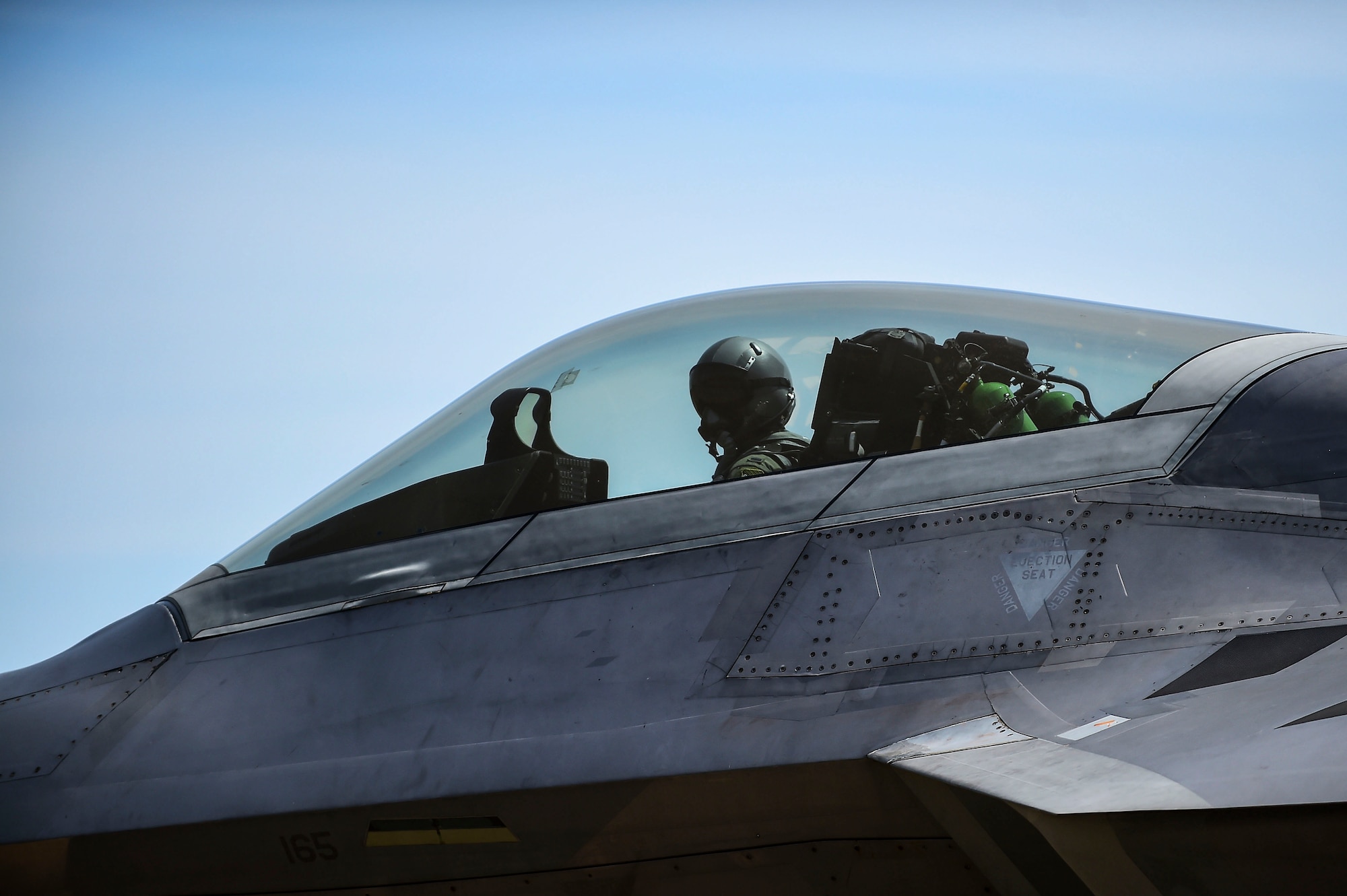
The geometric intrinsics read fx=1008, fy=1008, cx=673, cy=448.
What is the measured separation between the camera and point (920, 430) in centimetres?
375

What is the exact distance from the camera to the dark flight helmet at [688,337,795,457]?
3.92 meters

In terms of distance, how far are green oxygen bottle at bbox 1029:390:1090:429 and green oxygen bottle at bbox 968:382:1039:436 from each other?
0.05m

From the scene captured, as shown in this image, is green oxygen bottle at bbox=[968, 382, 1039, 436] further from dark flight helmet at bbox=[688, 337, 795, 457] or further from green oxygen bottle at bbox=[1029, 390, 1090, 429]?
dark flight helmet at bbox=[688, 337, 795, 457]

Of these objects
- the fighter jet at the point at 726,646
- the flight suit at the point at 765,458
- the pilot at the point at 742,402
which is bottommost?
the fighter jet at the point at 726,646

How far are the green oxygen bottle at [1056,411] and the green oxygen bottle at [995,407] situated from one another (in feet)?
0.15

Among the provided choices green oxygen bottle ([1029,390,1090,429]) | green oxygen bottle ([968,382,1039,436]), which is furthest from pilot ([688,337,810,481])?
green oxygen bottle ([1029,390,1090,429])

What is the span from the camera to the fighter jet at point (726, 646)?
3.13 metres

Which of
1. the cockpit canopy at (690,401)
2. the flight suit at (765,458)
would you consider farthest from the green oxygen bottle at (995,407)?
the flight suit at (765,458)

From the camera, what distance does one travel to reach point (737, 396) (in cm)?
393

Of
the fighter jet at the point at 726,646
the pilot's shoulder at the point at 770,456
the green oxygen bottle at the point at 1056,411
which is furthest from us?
the green oxygen bottle at the point at 1056,411

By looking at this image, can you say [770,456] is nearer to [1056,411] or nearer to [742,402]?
[742,402]

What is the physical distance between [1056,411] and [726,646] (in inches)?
63.8

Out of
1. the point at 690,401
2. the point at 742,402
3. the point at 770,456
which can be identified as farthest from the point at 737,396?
the point at 770,456

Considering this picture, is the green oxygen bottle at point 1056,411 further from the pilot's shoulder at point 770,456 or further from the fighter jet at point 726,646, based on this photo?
the pilot's shoulder at point 770,456
